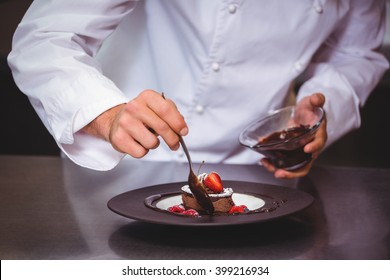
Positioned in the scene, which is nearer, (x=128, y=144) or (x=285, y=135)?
(x=128, y=144)

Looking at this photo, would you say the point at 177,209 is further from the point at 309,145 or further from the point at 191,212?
the point at 309,145

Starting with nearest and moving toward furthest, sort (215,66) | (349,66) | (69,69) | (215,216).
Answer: (215,216) → (69,69) → (215,66) → (349,66)

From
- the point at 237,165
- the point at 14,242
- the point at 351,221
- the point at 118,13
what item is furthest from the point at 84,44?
the point at 351,221

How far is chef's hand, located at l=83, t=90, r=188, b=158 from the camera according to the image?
3.52ft

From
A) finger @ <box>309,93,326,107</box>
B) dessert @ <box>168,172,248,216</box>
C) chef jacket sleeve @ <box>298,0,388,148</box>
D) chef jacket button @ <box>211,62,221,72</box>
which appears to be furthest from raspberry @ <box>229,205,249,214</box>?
chef jacket sleeve @ <box>298,0,388,148</box>

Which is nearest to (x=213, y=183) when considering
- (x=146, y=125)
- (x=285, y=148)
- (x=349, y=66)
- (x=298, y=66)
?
(x=146, y=125)

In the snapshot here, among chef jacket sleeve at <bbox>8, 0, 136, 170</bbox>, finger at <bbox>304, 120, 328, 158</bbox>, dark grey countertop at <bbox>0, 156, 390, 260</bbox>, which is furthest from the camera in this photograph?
finger at <bbox>304, 120, 328, 158</bbox>

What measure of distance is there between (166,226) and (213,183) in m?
0.11

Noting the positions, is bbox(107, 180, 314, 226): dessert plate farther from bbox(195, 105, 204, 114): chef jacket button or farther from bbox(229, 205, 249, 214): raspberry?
bbox(195, 105, 204, 114): chef jacket button

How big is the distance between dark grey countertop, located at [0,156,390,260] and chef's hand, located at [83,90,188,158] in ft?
0.43

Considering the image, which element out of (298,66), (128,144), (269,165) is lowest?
(269,165)

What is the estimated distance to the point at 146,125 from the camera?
1106 millimetres
